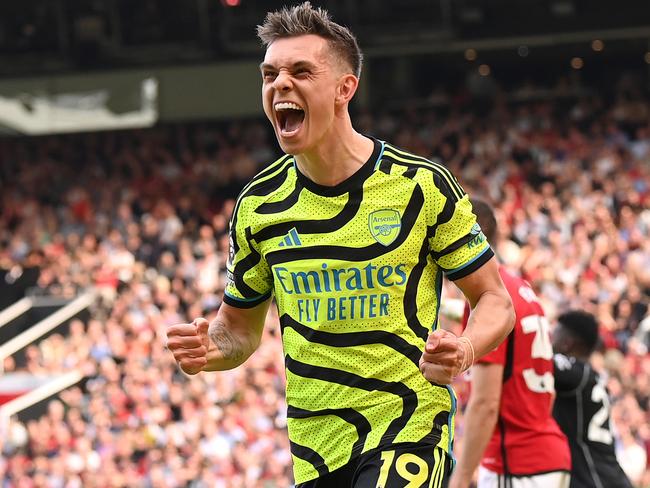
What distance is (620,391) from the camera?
15055mm

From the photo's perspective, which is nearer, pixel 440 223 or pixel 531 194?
pixel 440 223

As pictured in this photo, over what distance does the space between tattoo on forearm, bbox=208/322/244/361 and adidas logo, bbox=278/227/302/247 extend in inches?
17.7

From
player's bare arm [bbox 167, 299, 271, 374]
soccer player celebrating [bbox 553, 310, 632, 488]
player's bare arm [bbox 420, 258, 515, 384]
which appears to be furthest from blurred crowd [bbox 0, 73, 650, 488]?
player's bare arm [bbox 420, 258, 515, 384]

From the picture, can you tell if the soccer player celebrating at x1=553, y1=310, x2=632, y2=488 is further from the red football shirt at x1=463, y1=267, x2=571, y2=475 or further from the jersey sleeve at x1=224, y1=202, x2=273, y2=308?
the jersey sleeve at x1=224, y1=202, x2=273, y2=308

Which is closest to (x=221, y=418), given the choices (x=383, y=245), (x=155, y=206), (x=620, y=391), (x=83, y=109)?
(x=620, y=391)

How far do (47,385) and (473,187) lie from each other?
8.01 m

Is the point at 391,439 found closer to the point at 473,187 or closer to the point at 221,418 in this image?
the point at 221,418

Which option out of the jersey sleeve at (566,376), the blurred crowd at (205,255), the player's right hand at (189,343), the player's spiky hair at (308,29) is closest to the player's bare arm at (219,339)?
the player's right hand at (189,343)

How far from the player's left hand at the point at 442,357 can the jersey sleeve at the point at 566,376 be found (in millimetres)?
2662

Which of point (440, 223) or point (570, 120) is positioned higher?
point (440, 223)

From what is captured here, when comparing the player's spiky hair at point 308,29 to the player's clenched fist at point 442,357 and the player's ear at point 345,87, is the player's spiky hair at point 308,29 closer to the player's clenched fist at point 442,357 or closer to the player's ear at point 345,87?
the player's ear at point 345,87

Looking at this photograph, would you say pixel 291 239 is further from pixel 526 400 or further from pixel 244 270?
pixel 526 400

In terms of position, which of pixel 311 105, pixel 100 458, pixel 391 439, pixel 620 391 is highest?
pixel 311 105

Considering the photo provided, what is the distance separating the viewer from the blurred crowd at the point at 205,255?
1702 cm
